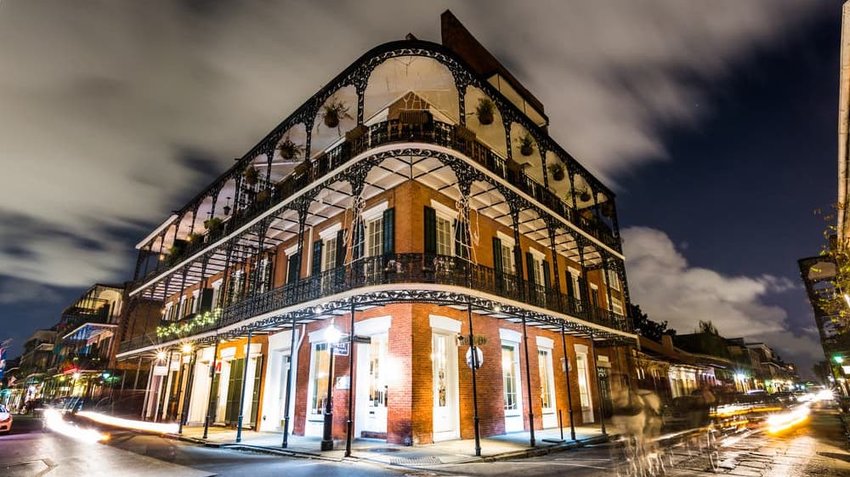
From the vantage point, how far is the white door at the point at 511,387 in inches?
524

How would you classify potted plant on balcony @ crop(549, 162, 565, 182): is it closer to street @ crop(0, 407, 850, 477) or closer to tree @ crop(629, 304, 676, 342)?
street @ crop(0, 407, 850, 477)

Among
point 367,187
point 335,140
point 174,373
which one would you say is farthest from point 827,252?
point 174,373

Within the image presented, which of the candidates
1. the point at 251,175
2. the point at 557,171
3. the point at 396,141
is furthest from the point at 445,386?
the point at 251,175

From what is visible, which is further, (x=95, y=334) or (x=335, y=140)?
(x=95, y=334)

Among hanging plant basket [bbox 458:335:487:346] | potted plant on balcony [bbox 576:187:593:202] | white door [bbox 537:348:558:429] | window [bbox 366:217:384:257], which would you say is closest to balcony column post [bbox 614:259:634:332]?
potted plant on balcony [bbox 576:187:593:202]

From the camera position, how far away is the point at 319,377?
13281 mm

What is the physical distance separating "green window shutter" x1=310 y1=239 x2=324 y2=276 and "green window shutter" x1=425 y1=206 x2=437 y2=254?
4.76 metres

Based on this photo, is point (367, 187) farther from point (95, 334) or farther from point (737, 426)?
point (95, 334)

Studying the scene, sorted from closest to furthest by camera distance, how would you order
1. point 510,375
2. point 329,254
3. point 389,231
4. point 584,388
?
point 389,231, point 510,375, point 329,254, point 584,388

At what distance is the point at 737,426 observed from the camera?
1606 centimetres

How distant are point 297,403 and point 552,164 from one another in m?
13.8

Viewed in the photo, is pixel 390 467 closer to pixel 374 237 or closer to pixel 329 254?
pixel 374 237

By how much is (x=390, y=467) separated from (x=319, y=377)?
6133 millimetres

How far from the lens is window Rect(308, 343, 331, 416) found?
1295 centimetres
